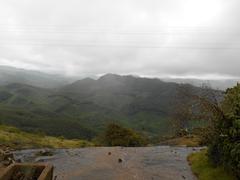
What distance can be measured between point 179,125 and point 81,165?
53801 mm

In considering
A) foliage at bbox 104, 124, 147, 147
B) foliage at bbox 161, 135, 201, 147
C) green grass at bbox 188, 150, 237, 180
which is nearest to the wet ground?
green grass at bbox 188, 150, 237, 180

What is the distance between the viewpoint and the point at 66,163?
110 ft

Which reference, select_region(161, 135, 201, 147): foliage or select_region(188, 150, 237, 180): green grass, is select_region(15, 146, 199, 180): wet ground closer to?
select_region(188, 150, 237, 180): green grass

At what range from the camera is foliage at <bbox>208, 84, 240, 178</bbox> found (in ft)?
70.6

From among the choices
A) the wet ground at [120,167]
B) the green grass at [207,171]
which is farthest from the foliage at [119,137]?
the green grass at [207,171]

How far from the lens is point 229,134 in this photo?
904 inches

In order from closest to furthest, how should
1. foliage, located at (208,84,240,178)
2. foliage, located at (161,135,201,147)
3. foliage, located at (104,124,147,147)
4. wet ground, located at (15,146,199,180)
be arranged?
1. foliage, located at (208,84,240,178)
2. wet ground, located at (15,146,199,180)
3. foliage, located at (161,135,201,147)
4. foliage, located at (104,124,147,147)

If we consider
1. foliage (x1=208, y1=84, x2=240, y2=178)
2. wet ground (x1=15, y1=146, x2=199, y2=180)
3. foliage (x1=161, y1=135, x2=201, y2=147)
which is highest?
foliage (x1=208, y1=84, x2=240, y2=178)

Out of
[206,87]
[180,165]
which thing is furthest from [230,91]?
[180,165]

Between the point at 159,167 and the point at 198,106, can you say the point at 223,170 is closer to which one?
the point at 198,106

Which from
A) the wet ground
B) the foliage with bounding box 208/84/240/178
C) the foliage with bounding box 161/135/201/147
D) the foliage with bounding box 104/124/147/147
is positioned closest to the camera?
the foliage with bounding box 208/84/240/178

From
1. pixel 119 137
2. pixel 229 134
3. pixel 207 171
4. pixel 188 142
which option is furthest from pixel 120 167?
pixel 119 137

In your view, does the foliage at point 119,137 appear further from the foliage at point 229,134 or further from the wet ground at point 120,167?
the foliage at point 229,134

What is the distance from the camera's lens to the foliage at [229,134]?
21.5m
